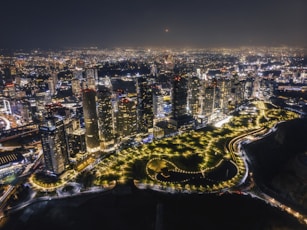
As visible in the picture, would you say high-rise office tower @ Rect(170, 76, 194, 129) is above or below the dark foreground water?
above

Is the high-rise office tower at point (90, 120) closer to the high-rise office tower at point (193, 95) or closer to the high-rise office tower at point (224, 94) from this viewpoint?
the high-rise office tower at point (193, 95)

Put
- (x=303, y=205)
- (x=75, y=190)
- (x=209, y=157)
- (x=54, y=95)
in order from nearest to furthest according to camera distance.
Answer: (x=303, y=205), (x=75, y=190), (x=209, y=157), (x=54, y=95)

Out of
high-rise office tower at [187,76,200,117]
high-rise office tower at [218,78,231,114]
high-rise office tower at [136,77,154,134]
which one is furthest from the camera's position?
high-rise office tower at [218,78,231,114]

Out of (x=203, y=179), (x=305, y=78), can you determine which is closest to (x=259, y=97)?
(x=305, y=78)

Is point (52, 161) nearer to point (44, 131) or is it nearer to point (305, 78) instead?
point (44, 131)

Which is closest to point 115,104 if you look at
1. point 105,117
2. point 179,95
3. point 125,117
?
point 125,117

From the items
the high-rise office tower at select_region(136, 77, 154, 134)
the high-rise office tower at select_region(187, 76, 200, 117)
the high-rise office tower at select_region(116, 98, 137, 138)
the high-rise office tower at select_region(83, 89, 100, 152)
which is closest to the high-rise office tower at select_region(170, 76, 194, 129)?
the high-rise office tower at select_region(187, 76, 200, 117)

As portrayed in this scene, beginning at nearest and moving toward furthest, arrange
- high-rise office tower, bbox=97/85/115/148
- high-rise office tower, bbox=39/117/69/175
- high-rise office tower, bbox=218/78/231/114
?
high-rise office tower, bbox=39/117/69/175
high-rise office tower, bbox=97/85/115/148
high-rise office tower, bbox=218/78/231/114

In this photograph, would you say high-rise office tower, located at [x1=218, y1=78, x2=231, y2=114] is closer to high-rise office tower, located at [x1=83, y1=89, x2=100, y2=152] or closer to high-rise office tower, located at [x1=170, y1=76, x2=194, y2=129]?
high-rise office tower, located at [x1=170, y1=76, x2=194, y2=129]
